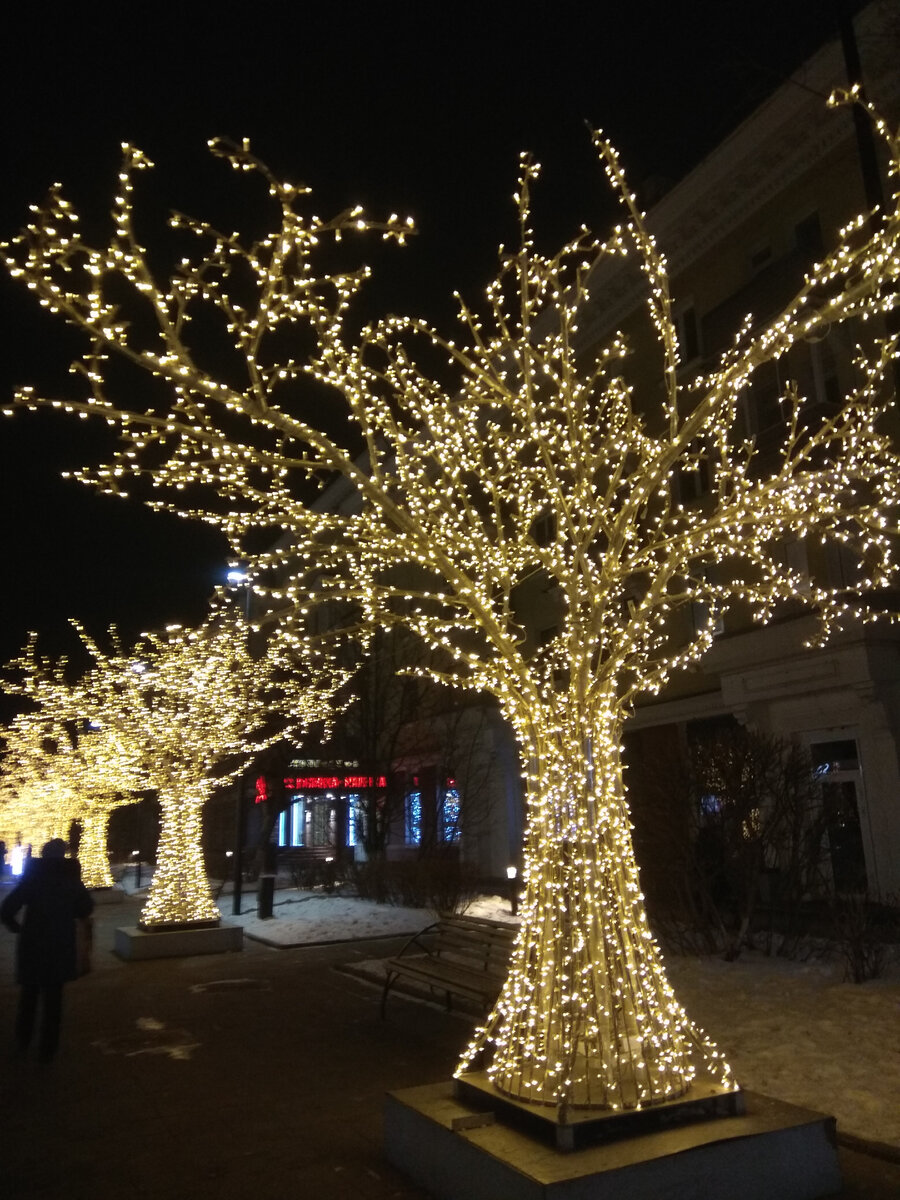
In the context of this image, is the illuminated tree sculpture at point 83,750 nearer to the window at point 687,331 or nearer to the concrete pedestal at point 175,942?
the concrete pedestal at point 175,942

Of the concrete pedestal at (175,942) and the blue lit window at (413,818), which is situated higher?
the blue lit window at (413,818)

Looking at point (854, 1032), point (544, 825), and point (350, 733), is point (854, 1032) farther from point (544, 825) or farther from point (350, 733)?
point (350, 733)

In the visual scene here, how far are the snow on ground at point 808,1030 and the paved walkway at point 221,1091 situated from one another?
749 millimetres

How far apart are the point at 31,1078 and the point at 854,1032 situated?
6.19m

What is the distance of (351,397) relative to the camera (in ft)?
17.4

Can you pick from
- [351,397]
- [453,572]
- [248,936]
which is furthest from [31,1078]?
[248,936]

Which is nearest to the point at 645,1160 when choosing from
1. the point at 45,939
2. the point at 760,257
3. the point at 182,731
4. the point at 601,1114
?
the point at 601,1114

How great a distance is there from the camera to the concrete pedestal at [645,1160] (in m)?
4.01

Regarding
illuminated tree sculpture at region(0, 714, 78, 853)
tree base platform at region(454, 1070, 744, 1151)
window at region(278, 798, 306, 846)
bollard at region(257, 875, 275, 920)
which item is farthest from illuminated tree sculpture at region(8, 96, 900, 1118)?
window at region(278, 798, 306, 846)

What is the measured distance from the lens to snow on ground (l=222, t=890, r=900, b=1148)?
5.72 meters

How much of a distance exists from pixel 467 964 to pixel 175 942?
6021 millimetres

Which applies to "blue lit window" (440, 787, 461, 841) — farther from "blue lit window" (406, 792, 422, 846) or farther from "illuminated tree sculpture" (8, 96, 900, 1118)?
"illuminated tree sculpture" (8, 96, 900, 1118)

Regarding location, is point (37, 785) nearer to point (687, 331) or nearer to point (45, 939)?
point (45, 939)

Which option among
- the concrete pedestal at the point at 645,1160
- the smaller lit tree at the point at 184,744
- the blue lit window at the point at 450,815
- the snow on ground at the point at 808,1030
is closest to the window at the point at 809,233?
the smaller lit tree at the point at 184,744
